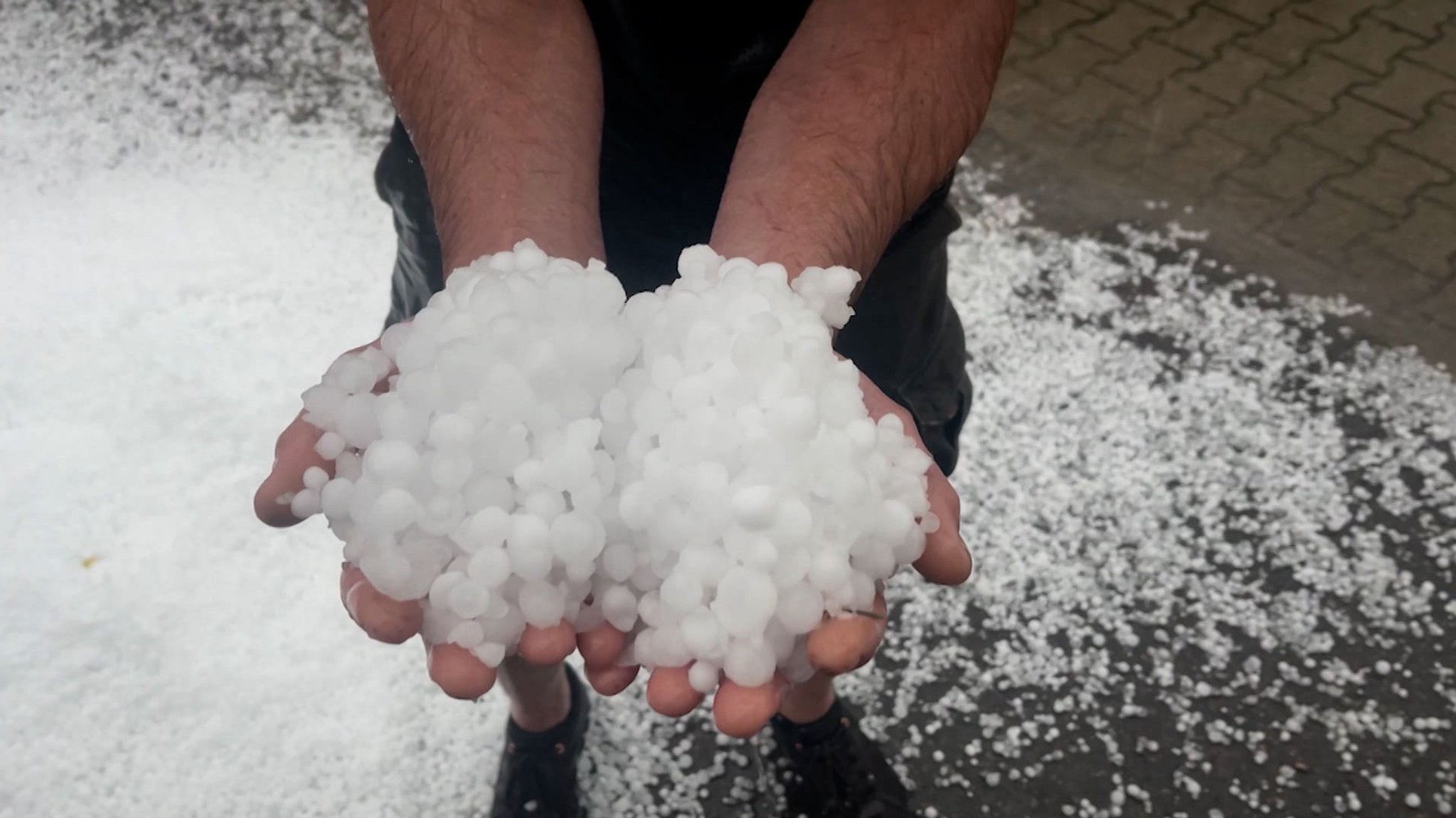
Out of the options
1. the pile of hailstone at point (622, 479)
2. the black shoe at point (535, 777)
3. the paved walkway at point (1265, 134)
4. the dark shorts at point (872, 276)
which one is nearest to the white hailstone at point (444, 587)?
the pile of hailstone at point (622, 479)

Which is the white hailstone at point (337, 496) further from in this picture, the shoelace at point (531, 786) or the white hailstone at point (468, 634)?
the shoelace at point (531, 786)

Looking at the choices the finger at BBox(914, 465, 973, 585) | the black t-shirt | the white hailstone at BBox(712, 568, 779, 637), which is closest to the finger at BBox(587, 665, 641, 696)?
the white hailstone at BBox(712, 568, 779, 637)

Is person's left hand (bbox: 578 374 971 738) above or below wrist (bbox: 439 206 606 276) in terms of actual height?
below

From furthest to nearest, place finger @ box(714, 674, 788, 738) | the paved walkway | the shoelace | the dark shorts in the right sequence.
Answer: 1. the paved walkway
2. the shoelace
3. the dark shorts
4. finger @ box(714, 674, 788, 738)

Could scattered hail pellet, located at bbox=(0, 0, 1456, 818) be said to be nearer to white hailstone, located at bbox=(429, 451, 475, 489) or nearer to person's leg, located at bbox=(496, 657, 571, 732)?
person's leg, located at bbox=(496, 657, 571, 732)

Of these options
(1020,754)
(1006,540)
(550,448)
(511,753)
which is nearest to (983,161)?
(1006,540)
